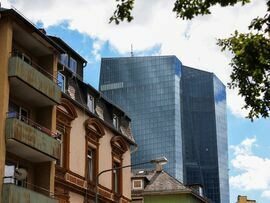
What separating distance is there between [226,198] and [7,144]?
16109 cm

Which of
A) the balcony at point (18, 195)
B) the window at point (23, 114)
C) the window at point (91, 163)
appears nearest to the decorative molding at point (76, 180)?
the window at point (91, 163)

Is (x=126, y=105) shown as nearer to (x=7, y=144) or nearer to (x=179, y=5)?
(x=7, y=144)

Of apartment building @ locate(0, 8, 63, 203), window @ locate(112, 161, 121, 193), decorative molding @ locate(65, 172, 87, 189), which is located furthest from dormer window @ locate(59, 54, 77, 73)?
window @ locate(112, 161, 121, 193)

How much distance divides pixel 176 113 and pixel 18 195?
14860 cm

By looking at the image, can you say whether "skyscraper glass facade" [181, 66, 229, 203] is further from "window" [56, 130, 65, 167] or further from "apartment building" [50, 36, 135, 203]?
"window" [56, 130, 65, 167]

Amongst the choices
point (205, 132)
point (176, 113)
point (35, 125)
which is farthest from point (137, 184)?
point (205, 132)

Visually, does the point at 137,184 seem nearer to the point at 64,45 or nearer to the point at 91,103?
the point at 91,103

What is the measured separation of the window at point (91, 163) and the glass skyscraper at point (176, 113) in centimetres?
11809

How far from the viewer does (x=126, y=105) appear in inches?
6560

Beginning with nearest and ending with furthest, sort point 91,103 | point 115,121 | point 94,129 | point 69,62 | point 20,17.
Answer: point 20,17, point 69,62, point 94,129, point 91,103, point 115,121

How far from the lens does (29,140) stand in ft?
85.9

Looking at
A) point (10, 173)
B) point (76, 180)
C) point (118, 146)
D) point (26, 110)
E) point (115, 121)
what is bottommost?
point (10, 173)

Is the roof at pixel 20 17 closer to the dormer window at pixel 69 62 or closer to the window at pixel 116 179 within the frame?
the dormer window at pixel 69 62

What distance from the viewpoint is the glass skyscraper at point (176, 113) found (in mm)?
164375
